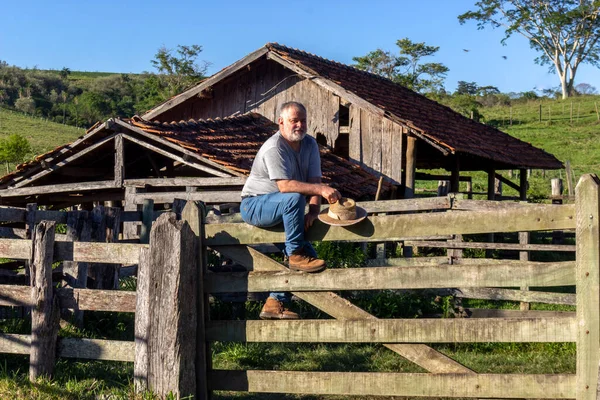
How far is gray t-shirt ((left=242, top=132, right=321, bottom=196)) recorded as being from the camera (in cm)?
472

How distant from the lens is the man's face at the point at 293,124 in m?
4.82

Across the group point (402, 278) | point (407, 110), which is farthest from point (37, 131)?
point (402, 278)

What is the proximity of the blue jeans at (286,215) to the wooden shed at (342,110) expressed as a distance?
867cm

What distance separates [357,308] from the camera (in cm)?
448

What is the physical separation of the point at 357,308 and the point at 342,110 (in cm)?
1170

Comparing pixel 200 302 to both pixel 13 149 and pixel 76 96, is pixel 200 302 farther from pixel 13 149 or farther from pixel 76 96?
pixel 76 96

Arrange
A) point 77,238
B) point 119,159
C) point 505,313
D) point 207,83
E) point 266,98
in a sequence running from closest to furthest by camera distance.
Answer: point 505,313 → point 77,238 → point 119,159 → point 207,83 → point 266,98

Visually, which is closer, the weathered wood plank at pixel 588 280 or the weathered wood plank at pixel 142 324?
the weathered wood plank at pixel 588 280

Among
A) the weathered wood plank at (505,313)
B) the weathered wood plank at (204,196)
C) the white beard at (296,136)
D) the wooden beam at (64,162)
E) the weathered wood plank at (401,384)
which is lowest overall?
the weathered wood plank at (401,384)

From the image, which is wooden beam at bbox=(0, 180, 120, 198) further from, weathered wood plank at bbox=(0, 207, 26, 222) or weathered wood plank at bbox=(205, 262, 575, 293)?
weathered wood plank at bbox=(205, 262, 575, 293)

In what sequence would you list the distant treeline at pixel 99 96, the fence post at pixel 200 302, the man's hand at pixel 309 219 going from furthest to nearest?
1. the distant treeline at pixel 99 96
2. the fence post at pixel 200 302
3. the man's hand at pixel 309 219

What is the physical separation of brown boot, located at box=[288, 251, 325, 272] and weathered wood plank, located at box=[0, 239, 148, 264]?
1.14 metres

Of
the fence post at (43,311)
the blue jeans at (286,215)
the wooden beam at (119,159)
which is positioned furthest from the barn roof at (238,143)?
the blue jeans at (286,215)

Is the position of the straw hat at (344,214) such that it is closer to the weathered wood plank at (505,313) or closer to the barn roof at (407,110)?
the weathered wood plank at (505,313)
